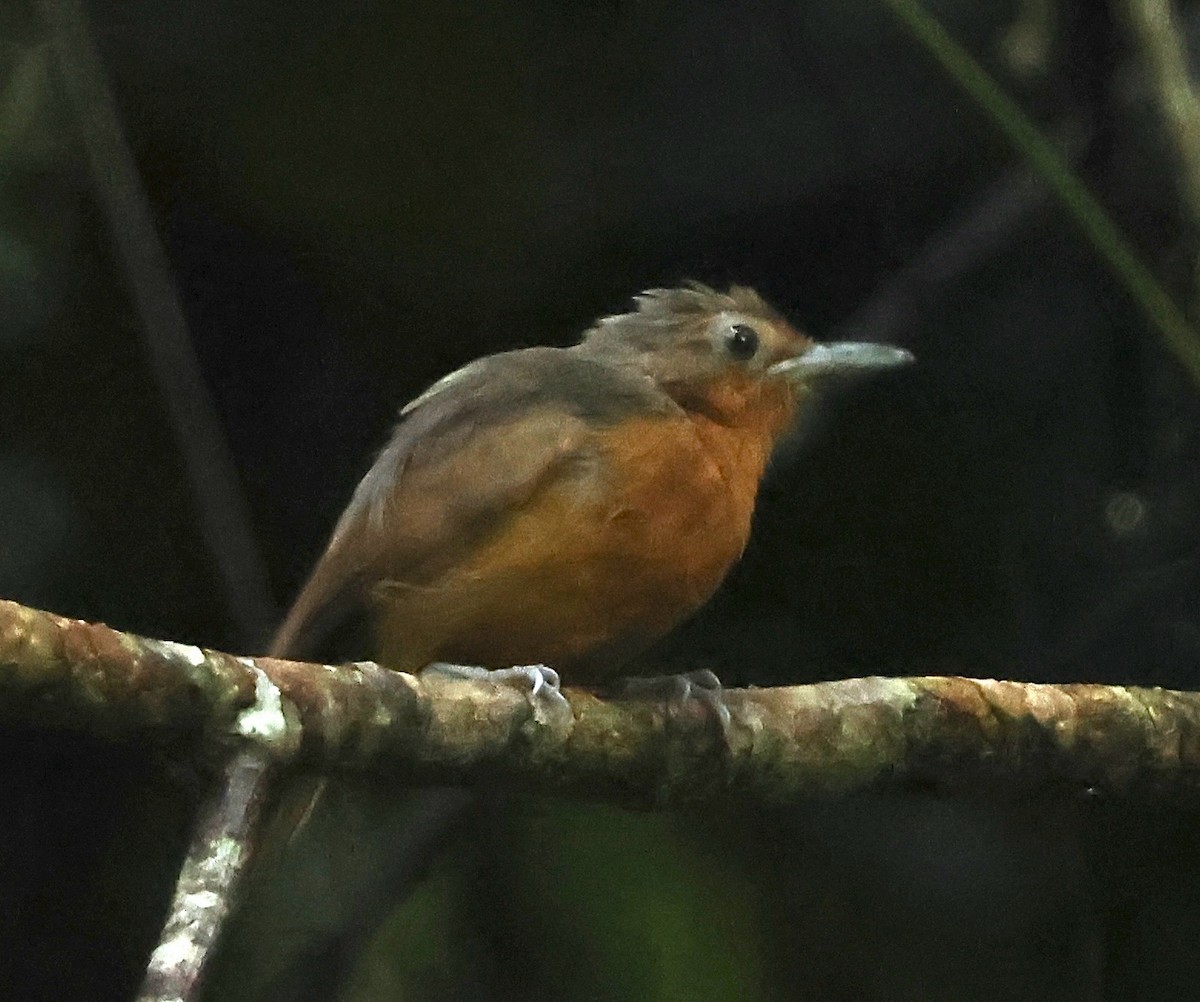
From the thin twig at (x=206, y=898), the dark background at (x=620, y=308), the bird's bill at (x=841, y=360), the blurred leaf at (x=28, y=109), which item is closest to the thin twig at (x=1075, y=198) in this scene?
the dark background at (x=620, y=308)

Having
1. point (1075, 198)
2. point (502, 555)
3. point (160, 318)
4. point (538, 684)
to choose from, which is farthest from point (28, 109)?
point (1075, 198)

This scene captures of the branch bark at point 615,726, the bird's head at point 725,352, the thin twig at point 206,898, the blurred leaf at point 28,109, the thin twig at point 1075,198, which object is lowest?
the thin twig at point 206,898

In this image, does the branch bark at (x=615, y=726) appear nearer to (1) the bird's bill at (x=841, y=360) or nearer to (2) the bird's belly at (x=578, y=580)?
(2) the bird's belly at (x=578, y=580)

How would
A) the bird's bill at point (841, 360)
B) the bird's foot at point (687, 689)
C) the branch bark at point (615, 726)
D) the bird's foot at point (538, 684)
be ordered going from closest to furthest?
the branch bark at point (615, 726) → the bird's foot at point (538, 684) → the bird's foot at point (687, 689) → the bird's bill at point (841, 360)

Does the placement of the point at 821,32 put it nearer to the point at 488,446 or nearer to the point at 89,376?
the point at 488,446

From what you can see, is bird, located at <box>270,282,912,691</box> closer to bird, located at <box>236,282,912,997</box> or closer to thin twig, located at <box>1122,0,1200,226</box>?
bird, located at <box>236,282,912,997</box>

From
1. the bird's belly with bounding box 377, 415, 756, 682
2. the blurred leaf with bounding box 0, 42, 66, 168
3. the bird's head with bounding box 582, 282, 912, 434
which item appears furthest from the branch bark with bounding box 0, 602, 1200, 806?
the blurred leaf with bounding box 0, 42, 66, 168

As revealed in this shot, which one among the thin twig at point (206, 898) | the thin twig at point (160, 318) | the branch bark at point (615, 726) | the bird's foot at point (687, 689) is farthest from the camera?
the thin twig at point (160, 318)
